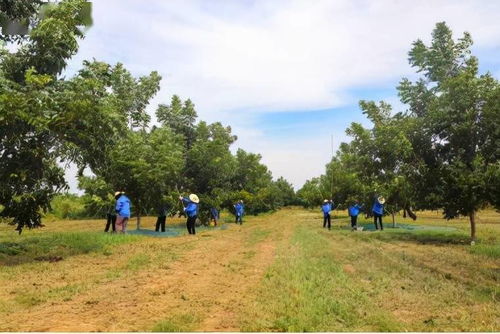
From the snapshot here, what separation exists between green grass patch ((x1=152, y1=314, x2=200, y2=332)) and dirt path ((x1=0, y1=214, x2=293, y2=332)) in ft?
0.18

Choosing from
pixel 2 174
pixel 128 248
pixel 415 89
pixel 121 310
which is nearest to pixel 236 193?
pixel 415 89

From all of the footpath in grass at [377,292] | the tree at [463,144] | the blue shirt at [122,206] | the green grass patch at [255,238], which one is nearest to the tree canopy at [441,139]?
the tree at [463,144]

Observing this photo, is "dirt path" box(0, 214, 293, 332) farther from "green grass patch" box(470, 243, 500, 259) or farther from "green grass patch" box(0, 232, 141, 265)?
"green grass patch" box(470, 243, 500, 259)

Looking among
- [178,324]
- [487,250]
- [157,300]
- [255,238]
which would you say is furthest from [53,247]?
[487,250]

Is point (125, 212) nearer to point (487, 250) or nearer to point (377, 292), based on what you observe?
point (377, 292)

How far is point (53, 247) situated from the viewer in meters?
15.2

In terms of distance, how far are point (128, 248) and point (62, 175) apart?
3.07 meters

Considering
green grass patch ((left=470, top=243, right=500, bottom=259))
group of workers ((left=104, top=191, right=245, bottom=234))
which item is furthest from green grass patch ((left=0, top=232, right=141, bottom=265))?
green grass patch ((left=470, top=243, right=500, bottom=259))

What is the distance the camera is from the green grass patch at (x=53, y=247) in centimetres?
1306

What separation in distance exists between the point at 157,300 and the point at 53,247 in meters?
8.80

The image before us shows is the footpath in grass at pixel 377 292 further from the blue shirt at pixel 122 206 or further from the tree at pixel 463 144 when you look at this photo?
the blue shirt at pixel 122 206

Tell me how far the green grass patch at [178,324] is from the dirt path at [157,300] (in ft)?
0.18

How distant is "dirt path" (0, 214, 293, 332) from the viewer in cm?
638

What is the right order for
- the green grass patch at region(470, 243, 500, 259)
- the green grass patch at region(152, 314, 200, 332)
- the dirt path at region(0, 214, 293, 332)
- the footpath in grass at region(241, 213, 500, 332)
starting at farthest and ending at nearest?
1. the green grass patch at region(470, 243, 500, 259)
2. the footpath in grass at region(241, 213, 500, 332)
3. the dirt path at region(0, 214, 293, 332)
4. the green grass patch at region(152, 314, 200, 332)
